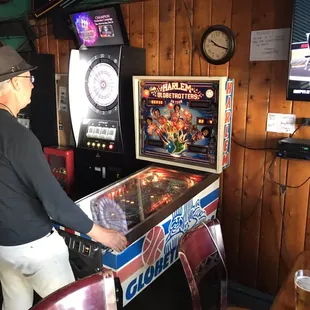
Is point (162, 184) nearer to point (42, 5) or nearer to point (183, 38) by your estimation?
point (183, 38)

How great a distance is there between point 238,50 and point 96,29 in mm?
1165

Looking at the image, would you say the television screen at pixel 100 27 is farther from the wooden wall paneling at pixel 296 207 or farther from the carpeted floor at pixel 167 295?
the carpeted floor at pixel 167 295

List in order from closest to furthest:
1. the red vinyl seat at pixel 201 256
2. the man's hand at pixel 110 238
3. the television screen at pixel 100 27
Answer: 1. the red vinyl seat at pixel 201 256
2. the man's hand at pixel 110 238
3. the television screen at pixel 100 27

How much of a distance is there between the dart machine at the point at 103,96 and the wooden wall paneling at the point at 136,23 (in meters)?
0.08

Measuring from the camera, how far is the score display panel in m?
2.25

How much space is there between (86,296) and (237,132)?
1.68 metres

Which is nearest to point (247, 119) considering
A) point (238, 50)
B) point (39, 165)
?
point (238, 50)

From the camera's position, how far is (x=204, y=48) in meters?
2.48

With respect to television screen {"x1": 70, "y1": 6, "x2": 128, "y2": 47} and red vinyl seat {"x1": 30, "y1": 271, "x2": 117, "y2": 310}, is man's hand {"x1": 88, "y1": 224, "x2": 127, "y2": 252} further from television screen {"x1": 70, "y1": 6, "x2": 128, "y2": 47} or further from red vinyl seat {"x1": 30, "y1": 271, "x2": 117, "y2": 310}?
television screen {"x1": 70, "y1": 6, "x2": 128, "y2": 47}

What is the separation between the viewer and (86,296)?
1145mm

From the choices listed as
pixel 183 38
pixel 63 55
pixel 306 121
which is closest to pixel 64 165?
pixel 63 55

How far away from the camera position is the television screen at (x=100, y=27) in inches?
108

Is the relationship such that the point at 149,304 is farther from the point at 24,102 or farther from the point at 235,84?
the point at 235,84

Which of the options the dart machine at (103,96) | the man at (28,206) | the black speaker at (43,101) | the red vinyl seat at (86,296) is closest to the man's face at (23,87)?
the man at (28,206)
